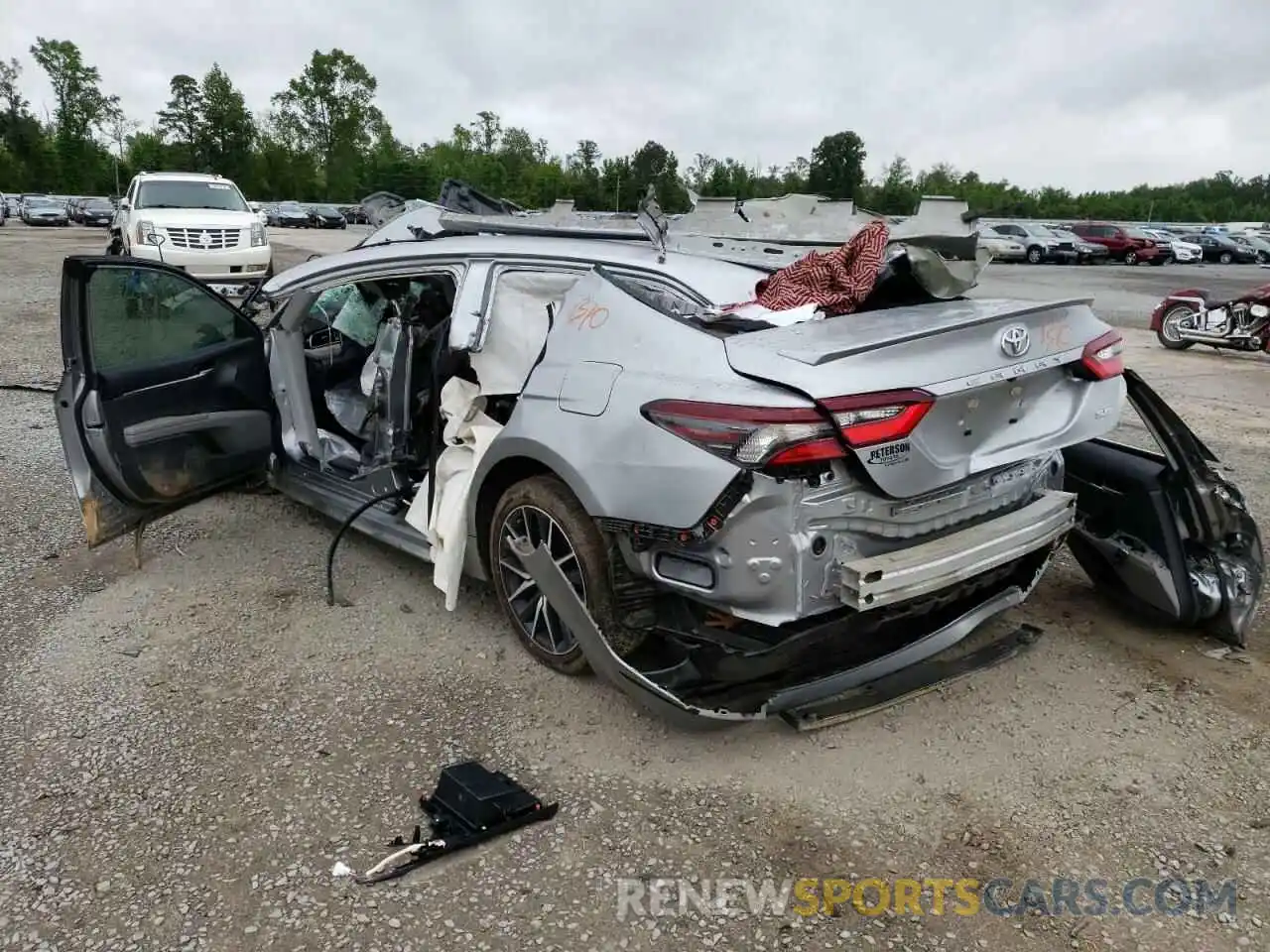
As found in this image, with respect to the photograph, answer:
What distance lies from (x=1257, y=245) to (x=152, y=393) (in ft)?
148

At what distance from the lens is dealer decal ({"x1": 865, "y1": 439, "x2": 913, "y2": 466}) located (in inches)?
101

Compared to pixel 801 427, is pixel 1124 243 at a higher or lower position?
higher

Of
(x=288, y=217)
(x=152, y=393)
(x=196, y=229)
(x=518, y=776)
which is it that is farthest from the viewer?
(x=288, y=217)

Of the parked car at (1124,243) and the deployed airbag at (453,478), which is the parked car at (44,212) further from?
the deployed airbag at (453,478)

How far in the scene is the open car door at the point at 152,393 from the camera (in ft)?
12.7

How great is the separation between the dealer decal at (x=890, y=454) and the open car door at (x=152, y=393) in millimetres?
3139

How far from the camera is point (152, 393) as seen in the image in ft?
13.6

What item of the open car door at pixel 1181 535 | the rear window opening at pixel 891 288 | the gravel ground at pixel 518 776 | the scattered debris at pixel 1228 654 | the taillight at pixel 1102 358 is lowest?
the gravel ground at pixel 518 776

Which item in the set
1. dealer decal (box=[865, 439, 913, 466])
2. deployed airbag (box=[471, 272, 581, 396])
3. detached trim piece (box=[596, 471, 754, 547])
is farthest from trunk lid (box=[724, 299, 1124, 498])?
deployed airbag (box=[471, 272, 581, 396])

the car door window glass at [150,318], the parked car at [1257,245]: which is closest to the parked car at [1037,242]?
the parked car at [1257,245]

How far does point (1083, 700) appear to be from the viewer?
3312 millimetres

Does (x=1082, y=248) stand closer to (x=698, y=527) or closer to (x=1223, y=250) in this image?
(x=1223, y=250)

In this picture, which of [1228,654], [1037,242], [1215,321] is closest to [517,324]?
[1228,654]

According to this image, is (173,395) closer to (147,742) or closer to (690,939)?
(147,742)
